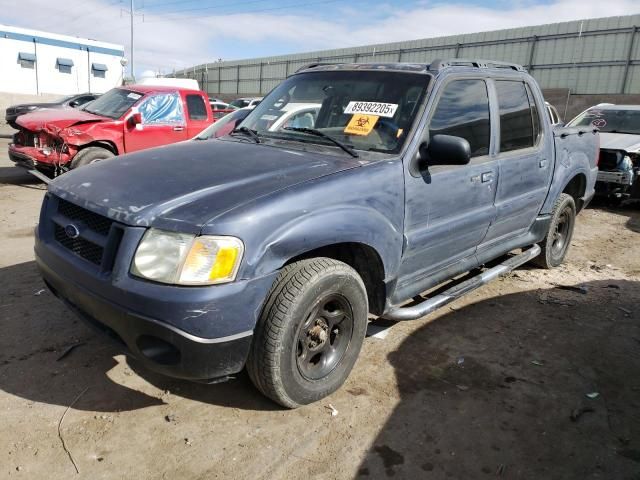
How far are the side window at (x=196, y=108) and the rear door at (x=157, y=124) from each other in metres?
0.20

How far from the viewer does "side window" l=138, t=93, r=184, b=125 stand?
28.2 feet

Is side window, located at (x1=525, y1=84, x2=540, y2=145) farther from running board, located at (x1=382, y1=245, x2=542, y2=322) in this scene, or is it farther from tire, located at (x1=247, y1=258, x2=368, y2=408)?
tire, located at (x1=247, y1=258, x2=368, y2=408)

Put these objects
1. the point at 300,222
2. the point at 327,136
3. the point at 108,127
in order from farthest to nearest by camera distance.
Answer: the point at 108,127, the point at 327,136, the point at 300,222

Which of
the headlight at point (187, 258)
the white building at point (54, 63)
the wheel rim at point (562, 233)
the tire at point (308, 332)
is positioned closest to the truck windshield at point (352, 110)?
the tire at point (308, 332)

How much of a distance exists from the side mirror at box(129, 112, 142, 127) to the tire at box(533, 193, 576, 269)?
643 centimetres

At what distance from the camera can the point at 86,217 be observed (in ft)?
8.70

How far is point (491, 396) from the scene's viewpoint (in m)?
3.09

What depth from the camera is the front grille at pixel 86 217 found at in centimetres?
252

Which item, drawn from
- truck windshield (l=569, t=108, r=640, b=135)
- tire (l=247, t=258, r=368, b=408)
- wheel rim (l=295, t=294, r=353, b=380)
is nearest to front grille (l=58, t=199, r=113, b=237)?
tire (l=247, t=258, r=368, b=408)

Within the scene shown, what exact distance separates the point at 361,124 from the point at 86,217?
173 centimetres

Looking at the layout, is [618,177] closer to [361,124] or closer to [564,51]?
[361,124]

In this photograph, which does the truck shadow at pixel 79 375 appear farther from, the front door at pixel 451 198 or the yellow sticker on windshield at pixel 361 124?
the yellow sticker on windshield at pixel 361 124

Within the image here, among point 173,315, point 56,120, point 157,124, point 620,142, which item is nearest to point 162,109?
point 157,124

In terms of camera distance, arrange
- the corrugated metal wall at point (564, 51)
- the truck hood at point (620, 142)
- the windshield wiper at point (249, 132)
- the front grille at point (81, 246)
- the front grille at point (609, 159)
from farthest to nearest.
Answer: the corrugated metal wall at point (564, 51)
the truck hood at point (620, 142)
the front grille at point (609, 159)
the windshield wiper at point (249, 132)
the front grille at point (81, 246)
